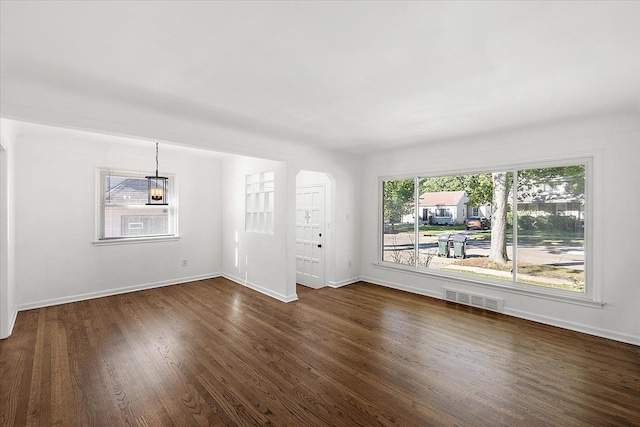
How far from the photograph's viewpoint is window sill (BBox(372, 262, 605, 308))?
11.7 feet

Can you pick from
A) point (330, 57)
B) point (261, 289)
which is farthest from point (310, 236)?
point (330, 57)

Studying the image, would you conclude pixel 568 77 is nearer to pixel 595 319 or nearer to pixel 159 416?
pixel 595 319

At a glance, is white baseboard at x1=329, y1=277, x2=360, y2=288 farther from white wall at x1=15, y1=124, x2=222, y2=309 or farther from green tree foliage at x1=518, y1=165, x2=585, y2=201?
green tree foliage at x1=518, y1=165, x2=585, y2=201

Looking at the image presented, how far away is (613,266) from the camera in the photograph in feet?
11.2

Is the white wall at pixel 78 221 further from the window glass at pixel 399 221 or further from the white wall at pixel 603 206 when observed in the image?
the white wall at pixel 603 206

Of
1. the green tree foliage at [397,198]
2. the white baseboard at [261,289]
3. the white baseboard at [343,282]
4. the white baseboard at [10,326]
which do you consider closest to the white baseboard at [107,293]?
the white baseboard at [10,326]

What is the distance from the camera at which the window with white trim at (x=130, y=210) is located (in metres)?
5.04

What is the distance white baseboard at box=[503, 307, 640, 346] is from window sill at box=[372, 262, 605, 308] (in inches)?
10.3

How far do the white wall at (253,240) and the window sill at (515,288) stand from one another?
7.38ft

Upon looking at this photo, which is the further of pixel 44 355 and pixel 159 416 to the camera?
pixel 44 355

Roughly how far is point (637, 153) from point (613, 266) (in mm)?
1314

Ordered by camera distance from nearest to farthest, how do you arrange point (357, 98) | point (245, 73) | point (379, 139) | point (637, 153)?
point (245, 73) → point (357, 98) → point (637, 153) → point (379, 139)

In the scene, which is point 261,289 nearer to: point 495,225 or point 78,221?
point 78,221

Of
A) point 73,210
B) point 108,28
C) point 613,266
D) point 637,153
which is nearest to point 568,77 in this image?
point 637,153
